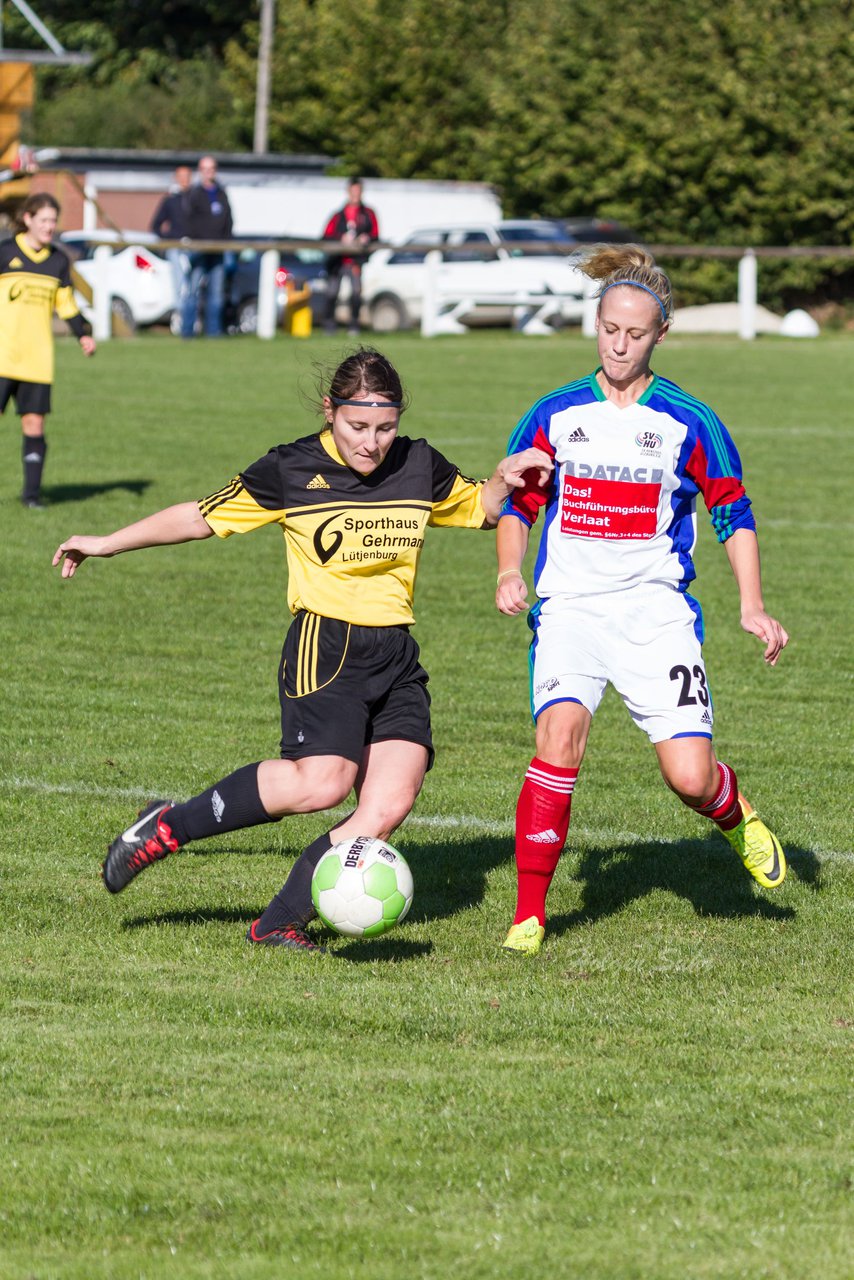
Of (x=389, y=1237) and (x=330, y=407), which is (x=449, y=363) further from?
(x=389, y=1237)

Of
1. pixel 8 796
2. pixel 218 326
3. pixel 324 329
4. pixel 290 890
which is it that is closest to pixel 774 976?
pixel 290 890

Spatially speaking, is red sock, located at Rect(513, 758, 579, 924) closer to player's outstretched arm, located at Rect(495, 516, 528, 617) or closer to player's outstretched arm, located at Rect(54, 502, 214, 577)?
player's outstretched arm, located at Rect(495, 516, 528, 617)

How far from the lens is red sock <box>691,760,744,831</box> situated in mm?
5621

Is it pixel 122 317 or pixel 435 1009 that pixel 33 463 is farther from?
pixel 122 317

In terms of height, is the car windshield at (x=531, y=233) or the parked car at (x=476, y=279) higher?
the car windshield at (x=531, y=233)

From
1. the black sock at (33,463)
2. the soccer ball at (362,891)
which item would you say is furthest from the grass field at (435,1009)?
the black sock at (33,463)

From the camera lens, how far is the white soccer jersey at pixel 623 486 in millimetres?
5500

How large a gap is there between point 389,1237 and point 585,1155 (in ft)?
1.79

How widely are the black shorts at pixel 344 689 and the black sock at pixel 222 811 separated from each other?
16 cm

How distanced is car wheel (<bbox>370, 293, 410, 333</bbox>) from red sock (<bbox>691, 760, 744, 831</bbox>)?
2808 centimetres

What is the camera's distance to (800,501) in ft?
49.1

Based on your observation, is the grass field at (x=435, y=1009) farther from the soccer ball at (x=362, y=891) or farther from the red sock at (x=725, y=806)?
the red sock at (x=725, y=806)

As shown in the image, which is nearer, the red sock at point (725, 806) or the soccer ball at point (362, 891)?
the soccer ball at point (362, 891)

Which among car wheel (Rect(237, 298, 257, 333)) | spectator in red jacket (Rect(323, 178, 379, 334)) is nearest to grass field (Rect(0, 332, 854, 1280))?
spectator in red jacket (Rect(323, 178, 379, 334))
